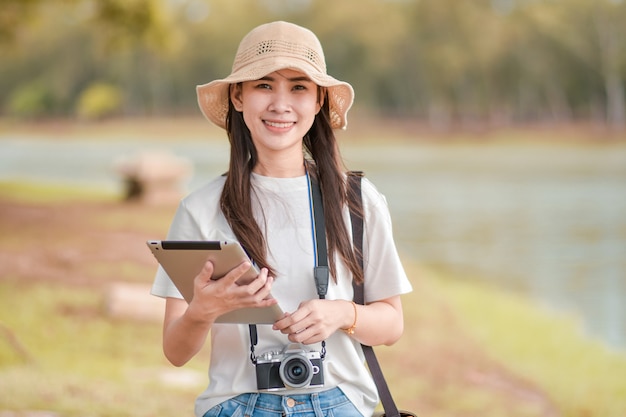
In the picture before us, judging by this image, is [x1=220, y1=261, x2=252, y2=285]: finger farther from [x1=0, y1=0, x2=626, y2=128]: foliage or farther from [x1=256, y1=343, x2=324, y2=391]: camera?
[x1=0, y1=0, x2=626, y2=128]: foliage

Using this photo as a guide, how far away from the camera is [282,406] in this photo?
4.02 feet

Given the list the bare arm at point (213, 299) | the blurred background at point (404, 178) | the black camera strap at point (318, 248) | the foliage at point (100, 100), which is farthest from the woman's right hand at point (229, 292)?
the foliage at point (100, 100)

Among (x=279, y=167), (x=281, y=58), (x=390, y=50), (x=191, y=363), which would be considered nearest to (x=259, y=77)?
(x=281, y=58)

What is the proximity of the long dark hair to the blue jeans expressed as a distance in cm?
17

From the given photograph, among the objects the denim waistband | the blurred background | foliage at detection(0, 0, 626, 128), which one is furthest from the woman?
foliage at detection(0, 0, 626, 128)

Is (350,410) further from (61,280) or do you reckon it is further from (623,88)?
(623,88)

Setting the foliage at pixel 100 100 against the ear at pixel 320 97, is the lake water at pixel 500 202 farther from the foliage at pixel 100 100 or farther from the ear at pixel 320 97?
the ear at pixel 320 97

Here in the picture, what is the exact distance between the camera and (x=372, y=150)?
12.8m

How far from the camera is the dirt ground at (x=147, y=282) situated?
4.04 m

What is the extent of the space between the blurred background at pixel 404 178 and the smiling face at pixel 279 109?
5.18 feet

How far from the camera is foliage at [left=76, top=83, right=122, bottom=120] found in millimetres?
12992

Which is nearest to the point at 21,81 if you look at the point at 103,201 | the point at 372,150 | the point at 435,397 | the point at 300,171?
the point at 103,201

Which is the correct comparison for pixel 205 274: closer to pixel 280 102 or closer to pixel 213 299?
pixel 213 299

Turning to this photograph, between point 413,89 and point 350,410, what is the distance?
10818 millimetres
